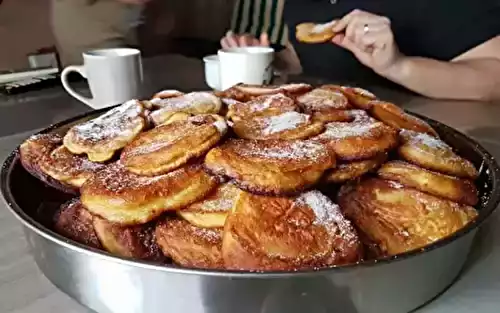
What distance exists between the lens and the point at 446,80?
147 cm

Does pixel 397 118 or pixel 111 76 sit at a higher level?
pixel 397 118

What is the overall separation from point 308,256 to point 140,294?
146mm

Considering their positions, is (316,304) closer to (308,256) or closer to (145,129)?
(308,256)

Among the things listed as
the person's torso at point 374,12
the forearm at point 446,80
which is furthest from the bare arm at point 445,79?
the person's torso at point 374,12

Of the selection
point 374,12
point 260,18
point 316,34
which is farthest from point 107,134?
point 260,18

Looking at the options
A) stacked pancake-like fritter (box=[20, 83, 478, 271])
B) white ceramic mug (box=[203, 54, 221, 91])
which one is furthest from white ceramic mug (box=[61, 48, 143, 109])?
stacked pancake-like fritter (box=[20, 83, 478, 271])

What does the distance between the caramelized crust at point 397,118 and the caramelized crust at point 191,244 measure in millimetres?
296

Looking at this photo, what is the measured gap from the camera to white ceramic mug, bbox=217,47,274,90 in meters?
1.25

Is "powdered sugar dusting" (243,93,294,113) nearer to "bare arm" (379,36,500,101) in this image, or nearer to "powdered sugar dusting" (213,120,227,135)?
"powdered sugar dusting" (213,120,227,135)

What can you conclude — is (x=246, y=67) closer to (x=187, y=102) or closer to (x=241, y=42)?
(x=241, y=42)

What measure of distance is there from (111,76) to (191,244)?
2.37ft

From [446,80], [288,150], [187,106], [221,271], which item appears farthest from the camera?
[446,80]

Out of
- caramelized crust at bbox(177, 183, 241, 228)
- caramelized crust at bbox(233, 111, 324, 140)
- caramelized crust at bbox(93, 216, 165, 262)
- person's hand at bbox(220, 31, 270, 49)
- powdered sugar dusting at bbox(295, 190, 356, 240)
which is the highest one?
caramelized crust at bbox(233, 111, 324, 140)

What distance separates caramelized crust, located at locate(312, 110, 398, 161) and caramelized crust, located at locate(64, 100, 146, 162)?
201 mm
